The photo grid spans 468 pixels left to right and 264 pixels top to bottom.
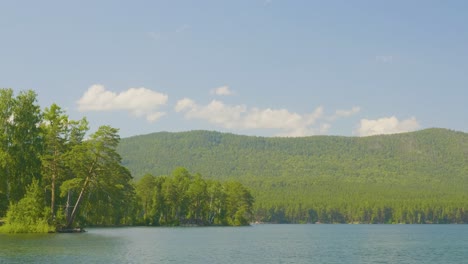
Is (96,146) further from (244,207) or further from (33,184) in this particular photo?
(244,207)

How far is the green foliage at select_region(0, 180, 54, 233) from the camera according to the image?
8469 centimetres

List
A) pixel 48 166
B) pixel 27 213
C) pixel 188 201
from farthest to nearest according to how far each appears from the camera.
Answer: pixel 188 201
pixel 48 166
pixel 27 213

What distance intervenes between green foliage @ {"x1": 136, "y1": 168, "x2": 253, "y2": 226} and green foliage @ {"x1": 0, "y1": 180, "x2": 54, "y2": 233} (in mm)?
69317

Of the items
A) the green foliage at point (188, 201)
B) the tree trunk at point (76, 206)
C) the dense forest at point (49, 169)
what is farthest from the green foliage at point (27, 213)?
the green foliage at point (188, 201)

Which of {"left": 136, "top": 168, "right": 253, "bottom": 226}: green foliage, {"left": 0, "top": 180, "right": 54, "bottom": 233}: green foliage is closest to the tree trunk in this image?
{"left": 0, "top": 180, "right": 54, "bottom": 233}: green foliage

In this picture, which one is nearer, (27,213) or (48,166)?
(27,213)

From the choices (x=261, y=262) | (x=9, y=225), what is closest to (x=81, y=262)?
(x=261, y=262)

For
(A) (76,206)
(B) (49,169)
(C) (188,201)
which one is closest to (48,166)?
(B) (49,169)

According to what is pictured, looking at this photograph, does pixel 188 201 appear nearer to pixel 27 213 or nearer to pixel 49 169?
pixel 49 169

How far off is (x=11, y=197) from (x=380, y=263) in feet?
181

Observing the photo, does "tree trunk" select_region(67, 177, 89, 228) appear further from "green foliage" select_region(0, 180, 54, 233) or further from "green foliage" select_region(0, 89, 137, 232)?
"green foliage" select_region(0, 180, 54, 233)

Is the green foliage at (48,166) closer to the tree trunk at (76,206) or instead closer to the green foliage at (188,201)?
the tree trunk at (76,206)

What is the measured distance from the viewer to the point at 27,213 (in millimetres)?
85625

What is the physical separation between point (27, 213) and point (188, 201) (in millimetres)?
80580
